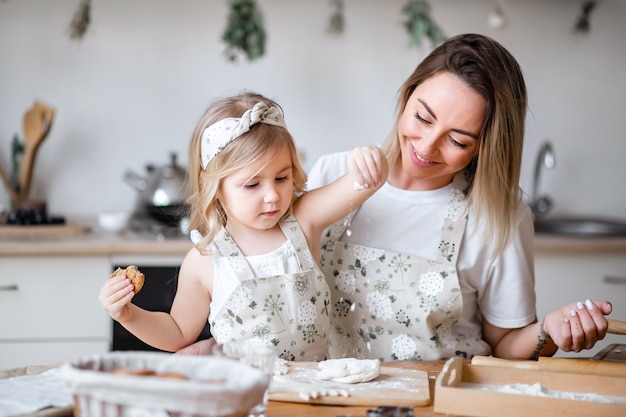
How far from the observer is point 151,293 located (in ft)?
8.29

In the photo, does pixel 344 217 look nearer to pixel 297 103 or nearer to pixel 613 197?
pixel 297 103

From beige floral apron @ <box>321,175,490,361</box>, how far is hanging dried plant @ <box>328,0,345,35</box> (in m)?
1.57

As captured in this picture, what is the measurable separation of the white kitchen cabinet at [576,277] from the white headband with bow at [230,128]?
1503 mm

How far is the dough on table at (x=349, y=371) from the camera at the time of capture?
1207 millimetres

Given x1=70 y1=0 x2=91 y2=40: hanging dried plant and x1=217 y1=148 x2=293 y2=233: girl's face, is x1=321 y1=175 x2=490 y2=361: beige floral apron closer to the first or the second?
x1=217 y1=148 x2=293 y2=233: girl's face

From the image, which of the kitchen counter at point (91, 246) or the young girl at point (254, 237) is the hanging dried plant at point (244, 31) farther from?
the young girl at point (254, 237)

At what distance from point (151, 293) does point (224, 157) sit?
1174 millimetres

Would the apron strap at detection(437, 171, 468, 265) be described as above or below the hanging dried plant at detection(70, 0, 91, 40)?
below

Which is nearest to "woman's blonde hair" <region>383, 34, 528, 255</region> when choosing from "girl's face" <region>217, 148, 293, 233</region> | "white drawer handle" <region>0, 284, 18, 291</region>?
"girl's face" <region>217, 148, 293, 233</region>

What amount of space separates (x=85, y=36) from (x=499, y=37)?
1.63m

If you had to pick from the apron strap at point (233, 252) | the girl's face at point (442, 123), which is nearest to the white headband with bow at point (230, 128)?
the apron strap at point (233, 252)

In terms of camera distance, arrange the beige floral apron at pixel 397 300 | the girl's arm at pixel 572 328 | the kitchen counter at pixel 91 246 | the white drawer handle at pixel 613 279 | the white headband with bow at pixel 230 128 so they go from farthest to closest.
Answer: the white drawer handle at pixel 613 279, the kitchen counter at pixel 91 246, the beige floral apron at pixel 397 300, the white headband with bow at pixel 230 128, the girl's arm at pixel 572 328

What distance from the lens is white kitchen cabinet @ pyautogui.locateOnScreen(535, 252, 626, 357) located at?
2.71 meters

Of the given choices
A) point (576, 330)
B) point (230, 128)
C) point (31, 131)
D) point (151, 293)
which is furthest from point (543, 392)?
point (31, 131)
